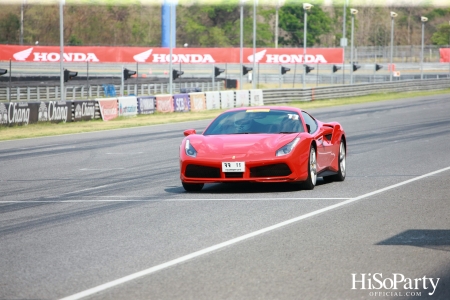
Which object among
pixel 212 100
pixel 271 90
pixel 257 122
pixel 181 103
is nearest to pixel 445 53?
pixel 271 90

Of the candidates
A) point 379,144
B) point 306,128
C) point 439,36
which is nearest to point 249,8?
point 439,36

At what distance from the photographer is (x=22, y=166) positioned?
57.6 feet

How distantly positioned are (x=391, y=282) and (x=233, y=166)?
5762mm

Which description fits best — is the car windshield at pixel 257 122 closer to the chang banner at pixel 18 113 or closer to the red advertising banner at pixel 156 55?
the chang banner at pixel 18 113

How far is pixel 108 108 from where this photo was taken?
A: 34938mm

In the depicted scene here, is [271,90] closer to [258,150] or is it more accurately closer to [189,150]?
[189,150]

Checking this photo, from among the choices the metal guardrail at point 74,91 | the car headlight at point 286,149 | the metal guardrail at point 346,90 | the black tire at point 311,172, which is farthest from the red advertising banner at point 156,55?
the car headlight at point 286,149

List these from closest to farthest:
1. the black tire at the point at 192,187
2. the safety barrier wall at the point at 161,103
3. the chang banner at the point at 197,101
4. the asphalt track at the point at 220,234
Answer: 1. the asphalt track at the point at 220,234
2. the black tire at the point at 192,187
3. the safety barrier wall at the point at 161,103
4. the chang banner at the point at 197,101

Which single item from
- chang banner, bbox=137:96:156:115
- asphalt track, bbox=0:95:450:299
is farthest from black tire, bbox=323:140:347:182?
chang banner, bbox=137:96:156:115

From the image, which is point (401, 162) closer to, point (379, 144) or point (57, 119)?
point (379, 144)

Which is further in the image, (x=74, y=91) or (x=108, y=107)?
(x=74, y=91)

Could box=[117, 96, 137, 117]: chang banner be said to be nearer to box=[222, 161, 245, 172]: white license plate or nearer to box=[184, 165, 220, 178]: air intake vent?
box=[184, 165, 220, 178]: air intake vent

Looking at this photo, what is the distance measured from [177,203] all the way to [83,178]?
13.3ft

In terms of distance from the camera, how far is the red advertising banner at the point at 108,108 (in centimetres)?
3450
